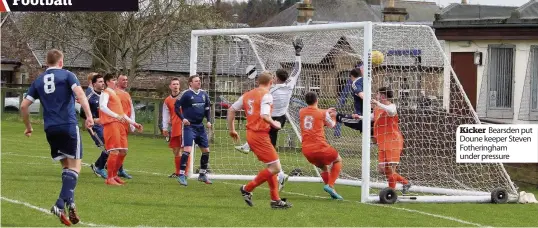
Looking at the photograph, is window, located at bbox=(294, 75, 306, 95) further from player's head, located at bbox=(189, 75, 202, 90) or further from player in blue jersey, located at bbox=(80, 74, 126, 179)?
player in blue jersey, located at bbox=(80, 74, 126, 179)

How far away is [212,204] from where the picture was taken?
1477 cm

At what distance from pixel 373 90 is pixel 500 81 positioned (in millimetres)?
7439

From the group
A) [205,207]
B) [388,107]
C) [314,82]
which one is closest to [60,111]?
[205,207]

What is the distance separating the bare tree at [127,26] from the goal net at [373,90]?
16626 mm

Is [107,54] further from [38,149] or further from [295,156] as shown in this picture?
[295,156]

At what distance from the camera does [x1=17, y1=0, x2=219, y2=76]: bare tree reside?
37.9 meters

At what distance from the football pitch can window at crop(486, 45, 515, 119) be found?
4.53 meters

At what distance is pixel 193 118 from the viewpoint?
59.9 feet

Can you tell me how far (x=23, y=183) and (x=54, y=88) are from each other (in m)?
5.07

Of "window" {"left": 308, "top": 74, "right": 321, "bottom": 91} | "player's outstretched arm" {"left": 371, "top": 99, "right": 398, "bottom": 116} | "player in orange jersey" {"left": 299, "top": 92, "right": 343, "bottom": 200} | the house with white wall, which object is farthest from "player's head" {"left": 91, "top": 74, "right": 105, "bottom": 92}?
the house with white wall

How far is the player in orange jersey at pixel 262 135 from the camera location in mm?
14234

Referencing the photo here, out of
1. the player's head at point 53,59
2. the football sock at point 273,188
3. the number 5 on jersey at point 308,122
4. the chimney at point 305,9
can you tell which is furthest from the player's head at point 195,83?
the chimney at point 305,9

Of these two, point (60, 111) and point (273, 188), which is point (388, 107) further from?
point (60, 111)

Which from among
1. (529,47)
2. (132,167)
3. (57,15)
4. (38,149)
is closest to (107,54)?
(57,15)
